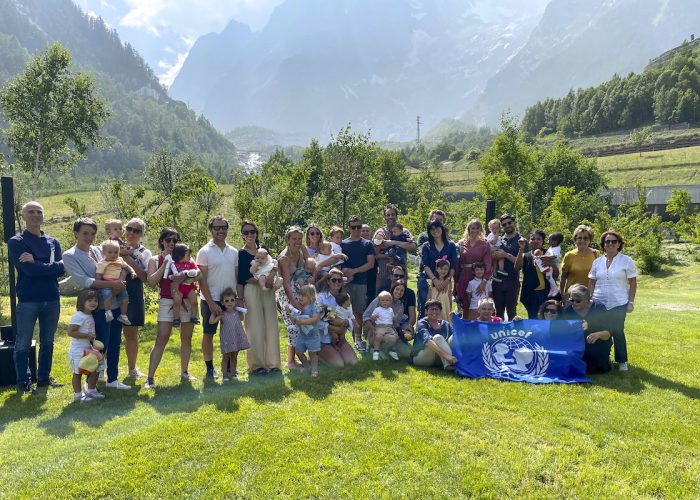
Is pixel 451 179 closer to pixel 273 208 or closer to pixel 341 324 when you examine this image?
pixel 273 208

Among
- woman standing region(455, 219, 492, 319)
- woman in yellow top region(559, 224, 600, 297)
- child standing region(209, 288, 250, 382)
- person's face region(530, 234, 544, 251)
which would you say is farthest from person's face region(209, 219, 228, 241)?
woman in yellow top region(559, 224, 600, 297)

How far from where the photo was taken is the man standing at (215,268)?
6.68m

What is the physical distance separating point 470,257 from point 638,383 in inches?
121

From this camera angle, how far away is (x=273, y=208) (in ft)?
51.4

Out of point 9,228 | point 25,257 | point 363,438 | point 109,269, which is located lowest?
point 363,438

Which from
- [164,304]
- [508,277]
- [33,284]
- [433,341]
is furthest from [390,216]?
[33,284]

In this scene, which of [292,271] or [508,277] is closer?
[292,271]

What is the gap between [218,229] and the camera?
6.71 metres

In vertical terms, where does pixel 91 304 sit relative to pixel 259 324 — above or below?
above

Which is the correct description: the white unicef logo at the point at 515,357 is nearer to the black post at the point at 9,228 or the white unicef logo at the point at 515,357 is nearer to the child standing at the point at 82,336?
the child standing at the point at 82,336

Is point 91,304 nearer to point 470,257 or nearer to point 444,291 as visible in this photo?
point 444,291

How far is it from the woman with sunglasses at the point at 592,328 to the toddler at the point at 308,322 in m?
3.90

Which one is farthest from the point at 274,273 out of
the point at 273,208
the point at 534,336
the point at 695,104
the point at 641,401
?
the point at 695,104

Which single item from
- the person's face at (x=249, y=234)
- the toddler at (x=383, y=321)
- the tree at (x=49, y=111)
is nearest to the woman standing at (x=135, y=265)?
the person's face at (x=249, y=234)
